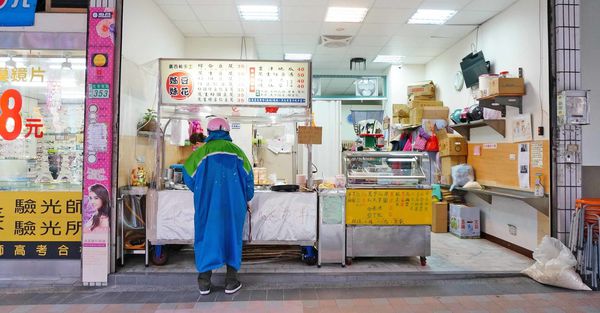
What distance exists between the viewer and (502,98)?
5.01 metres

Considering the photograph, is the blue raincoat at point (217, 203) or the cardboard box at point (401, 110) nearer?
the blue raincoat at point (217, 203)

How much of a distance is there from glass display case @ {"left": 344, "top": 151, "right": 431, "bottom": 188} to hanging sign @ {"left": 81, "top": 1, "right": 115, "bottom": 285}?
260 centimetres

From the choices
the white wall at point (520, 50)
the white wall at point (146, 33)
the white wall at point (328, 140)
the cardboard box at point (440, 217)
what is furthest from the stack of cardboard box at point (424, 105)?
the white wall at point (146, 33)

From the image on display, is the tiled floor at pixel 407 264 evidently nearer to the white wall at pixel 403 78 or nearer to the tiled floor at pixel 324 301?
the tiled floor at pixel 324 301

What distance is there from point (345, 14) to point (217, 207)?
3.72 m

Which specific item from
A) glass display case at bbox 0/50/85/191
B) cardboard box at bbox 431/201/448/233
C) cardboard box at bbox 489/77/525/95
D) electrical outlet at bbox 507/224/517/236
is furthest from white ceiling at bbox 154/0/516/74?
electrical outlet at bbox 507/224/517/236

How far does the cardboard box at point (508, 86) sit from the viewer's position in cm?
490

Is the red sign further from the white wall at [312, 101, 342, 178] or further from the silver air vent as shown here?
the white wall at [312, 101, 342, 178]

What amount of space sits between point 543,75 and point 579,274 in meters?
2.31

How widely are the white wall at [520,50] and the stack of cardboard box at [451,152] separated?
0.25m

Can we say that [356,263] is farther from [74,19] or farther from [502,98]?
[74,19]

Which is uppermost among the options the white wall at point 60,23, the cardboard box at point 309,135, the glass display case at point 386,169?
the white wall at point 60,23

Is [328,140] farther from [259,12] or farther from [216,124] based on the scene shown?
[216,124]

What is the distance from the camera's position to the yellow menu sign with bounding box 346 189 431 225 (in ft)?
13.9
